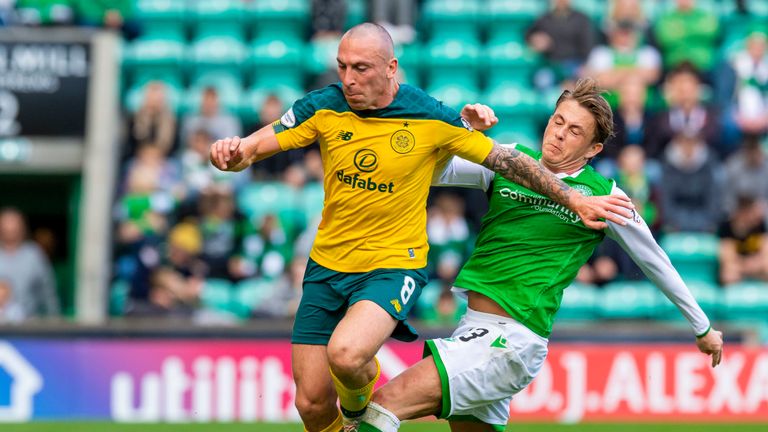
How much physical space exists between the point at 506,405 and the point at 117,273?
23.7ft

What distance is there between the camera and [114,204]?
13141 mm

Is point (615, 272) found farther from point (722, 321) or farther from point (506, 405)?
point (506, 405)

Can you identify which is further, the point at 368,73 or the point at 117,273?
the point at 117,273

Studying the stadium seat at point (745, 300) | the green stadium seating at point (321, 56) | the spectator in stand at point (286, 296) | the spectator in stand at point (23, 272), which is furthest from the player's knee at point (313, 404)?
the green stadium seating at point (321, 56)

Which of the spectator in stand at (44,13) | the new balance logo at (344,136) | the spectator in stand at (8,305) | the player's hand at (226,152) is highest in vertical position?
the spectator in stand at (44,13)

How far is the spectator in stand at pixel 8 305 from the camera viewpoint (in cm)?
1227

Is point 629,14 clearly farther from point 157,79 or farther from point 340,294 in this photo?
point 340,294

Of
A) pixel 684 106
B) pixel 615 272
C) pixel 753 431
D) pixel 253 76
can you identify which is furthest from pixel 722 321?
pixel 253 76

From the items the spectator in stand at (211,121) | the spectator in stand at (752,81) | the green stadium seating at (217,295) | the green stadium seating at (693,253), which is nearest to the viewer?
the green stadium seating at (217,295)

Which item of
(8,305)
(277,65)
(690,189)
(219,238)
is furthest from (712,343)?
(277,65)

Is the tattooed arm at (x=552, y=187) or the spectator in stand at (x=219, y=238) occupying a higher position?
the tattooed arm at (x=552, y=187)

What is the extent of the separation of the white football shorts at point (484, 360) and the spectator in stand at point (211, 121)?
7466mm

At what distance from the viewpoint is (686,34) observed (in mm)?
14523

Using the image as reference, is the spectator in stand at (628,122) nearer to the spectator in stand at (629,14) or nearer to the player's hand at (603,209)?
the spectator in stand at (629,14)
